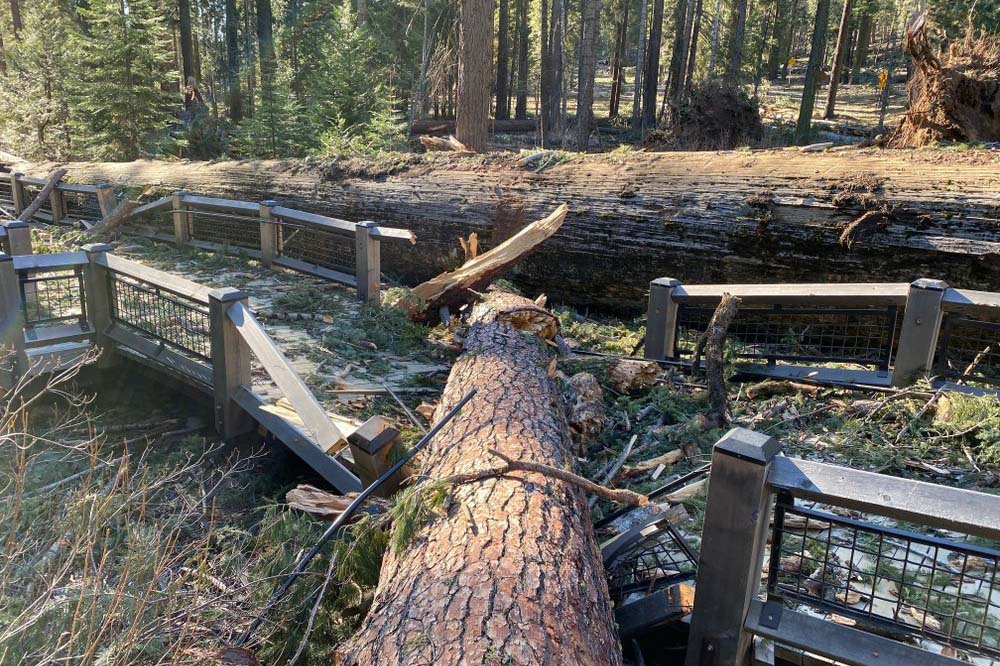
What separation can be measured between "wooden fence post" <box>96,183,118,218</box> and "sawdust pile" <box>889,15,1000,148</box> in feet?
47.1

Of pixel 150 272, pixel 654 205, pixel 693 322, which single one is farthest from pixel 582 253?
pixel 150 272

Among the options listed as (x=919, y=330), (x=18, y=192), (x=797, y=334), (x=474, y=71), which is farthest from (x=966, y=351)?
(x=18, y=192)

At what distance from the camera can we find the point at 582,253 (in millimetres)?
9680

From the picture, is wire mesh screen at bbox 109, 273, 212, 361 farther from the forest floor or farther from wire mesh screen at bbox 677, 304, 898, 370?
wire mesh screen at bbox 677, 304, 898, 370

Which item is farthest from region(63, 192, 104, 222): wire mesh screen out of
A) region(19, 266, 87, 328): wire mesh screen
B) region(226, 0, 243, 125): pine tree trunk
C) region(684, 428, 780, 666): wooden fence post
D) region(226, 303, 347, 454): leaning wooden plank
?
region(684, 428, 780, 666): wooden fence post

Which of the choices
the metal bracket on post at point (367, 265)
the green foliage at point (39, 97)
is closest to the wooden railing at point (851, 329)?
the metal bracket on post at point (367, 265)

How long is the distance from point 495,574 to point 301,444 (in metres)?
3.20

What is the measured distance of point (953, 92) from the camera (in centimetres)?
977

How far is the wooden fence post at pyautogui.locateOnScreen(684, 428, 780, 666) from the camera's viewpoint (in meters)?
2.62

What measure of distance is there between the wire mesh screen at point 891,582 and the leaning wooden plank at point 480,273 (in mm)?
5796

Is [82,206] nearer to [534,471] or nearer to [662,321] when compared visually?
[662,321]

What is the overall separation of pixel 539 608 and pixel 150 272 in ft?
19.1

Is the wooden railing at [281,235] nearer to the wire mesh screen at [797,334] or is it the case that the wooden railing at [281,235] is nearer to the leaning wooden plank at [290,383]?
the leaning wooden plank at [290,383]

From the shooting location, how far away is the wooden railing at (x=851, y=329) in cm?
596
